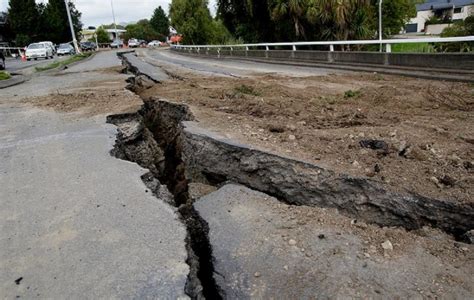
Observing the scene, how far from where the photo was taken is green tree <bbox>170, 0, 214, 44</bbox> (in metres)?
42.1

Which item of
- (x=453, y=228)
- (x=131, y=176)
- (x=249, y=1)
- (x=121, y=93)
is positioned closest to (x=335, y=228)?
(x=453, y=228)

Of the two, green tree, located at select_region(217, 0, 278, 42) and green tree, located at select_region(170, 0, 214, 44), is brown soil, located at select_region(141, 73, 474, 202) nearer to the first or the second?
green tree, located at select_region(217, 0, 278, 42)

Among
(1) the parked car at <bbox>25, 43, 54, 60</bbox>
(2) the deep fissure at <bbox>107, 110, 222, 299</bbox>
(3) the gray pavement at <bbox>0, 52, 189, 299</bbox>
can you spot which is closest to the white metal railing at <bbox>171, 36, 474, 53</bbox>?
(2) the deep fissure at <bbox>107, 110, 222, 299</bbox>

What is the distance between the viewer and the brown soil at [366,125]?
3.30 metres

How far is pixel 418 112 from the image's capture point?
17.7 ft

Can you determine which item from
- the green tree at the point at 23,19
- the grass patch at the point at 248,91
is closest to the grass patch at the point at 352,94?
the grass patch at the point at 248,91

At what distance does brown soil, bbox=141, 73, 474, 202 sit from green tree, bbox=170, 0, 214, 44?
120ft

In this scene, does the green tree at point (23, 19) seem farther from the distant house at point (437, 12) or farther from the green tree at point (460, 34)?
the distant house at point (437, 12)

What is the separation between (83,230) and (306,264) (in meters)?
1.60

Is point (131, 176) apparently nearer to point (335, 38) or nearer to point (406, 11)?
point (335, 38)

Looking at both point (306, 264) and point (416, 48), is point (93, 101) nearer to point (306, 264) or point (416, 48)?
point (306, 264)

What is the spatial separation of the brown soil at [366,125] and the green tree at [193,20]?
36495 mm

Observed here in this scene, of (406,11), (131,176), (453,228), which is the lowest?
(453,228)

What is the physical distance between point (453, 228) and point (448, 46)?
1169 cm
